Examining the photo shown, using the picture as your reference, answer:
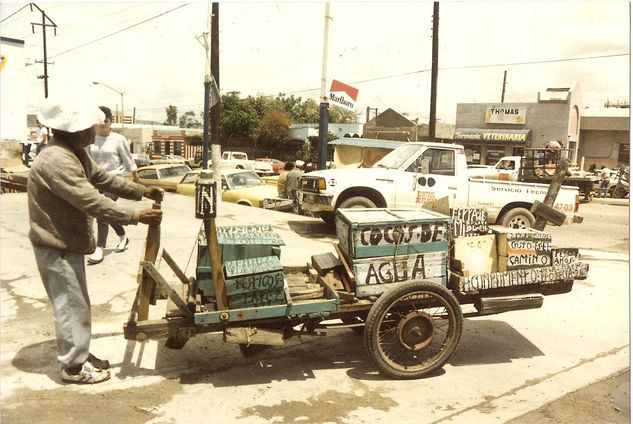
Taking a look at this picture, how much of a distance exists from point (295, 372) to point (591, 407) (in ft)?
7.44

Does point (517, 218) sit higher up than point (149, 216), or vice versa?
point (149, 216)

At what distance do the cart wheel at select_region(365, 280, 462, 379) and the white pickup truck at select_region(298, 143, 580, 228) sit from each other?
17.4 ft

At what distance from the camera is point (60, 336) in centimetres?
375

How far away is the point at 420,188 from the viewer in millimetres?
9883

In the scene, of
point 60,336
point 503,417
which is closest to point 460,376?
point 503,417

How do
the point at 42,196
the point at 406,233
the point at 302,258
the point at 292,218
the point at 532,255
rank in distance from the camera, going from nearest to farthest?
the point at 42,196 < the point at 406,233 < the point at 532,255 < the point at 302,258 < the point at 292,218

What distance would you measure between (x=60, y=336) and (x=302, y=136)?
48280mm

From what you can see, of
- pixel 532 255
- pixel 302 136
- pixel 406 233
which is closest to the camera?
pixel 406 233

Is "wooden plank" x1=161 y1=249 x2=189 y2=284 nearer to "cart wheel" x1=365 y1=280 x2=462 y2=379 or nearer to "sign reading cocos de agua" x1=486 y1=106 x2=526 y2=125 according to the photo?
"cart wheel" x1=365 y1=280 x2=462 y2=379

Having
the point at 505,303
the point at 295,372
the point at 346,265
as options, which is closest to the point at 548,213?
the point at 505,303

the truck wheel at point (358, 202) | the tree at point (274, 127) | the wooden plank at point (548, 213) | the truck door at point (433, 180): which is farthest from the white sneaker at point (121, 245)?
the tree at point (274, 127)

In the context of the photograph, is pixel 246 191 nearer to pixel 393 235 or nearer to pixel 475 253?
pixel 475 253

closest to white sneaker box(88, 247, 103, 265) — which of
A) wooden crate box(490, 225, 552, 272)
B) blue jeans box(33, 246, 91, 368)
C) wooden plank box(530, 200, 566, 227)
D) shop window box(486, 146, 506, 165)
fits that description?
blue jeans box(33, 246, 91, 368)

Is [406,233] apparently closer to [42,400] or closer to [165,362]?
[165,362]
